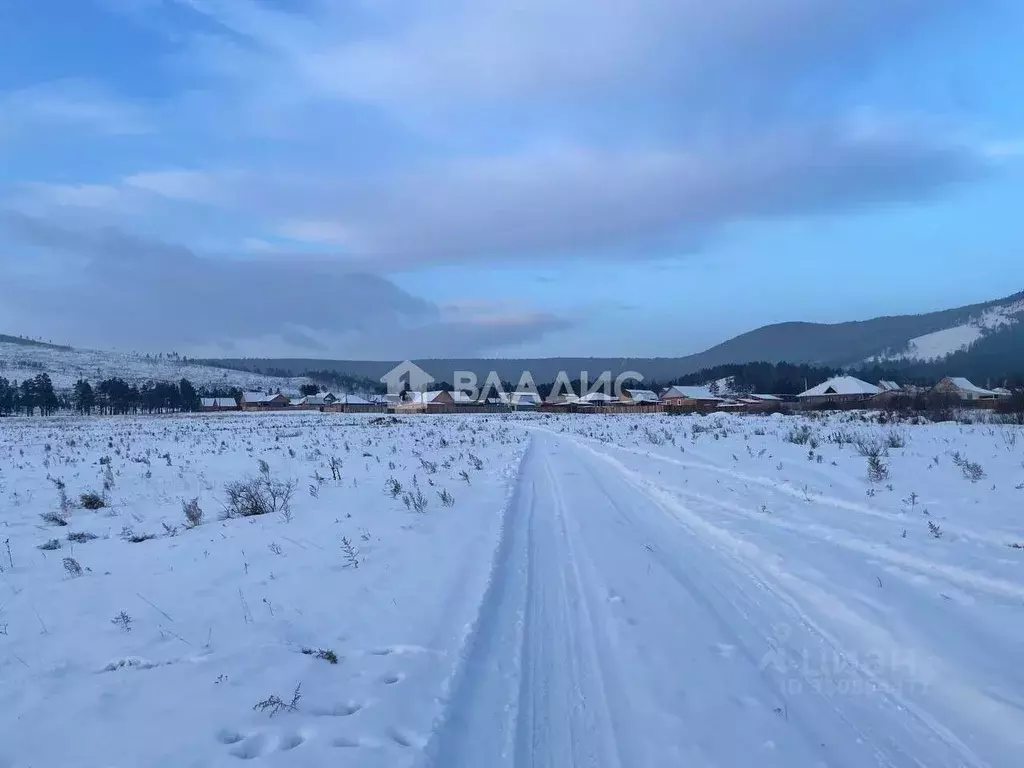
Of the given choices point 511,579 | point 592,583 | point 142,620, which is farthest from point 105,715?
point 592,583

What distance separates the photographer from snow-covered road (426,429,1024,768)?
3.55 metres

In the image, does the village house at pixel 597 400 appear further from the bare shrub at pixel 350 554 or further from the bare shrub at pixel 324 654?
the bare shrub at pixel 324 654

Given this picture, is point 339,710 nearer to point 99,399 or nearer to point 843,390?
point 843,390

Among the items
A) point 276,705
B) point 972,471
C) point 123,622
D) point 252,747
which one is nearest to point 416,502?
point 123,622

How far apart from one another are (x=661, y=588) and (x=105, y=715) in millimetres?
4774

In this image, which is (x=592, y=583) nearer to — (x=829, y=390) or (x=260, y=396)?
(x=829, y=390)

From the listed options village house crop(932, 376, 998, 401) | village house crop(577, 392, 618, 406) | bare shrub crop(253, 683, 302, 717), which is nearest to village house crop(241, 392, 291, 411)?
village house crop(577, 392, 618, 406)

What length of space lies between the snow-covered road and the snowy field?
0.07 feet

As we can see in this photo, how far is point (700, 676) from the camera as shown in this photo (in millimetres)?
4445

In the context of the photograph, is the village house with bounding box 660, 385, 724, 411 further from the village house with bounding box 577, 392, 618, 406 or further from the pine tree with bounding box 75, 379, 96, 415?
the pine tree with bounding box 75, 379, 96, 415

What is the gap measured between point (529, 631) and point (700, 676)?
1.44m

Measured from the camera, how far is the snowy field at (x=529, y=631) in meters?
3.67

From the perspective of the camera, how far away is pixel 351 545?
28.0 feet

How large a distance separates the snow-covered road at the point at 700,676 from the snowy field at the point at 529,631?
0.02 metres
